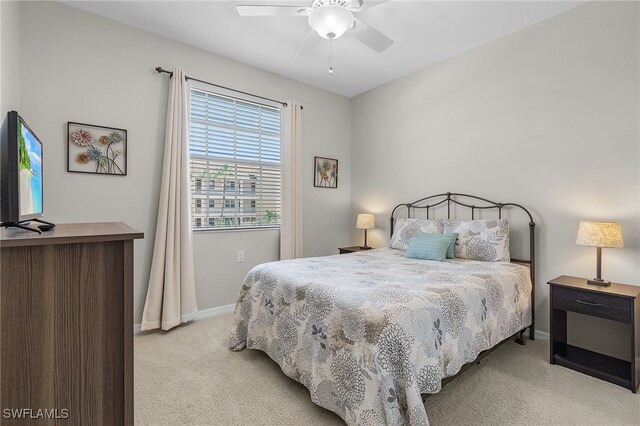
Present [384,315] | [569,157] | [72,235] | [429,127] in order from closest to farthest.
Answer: [72,235] → [384,315] → [569,157] → [429,127]

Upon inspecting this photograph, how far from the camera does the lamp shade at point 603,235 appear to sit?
212cm

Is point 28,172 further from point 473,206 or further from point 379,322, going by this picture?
point 473,206

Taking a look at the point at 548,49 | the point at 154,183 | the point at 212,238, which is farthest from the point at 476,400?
the point at 154,183

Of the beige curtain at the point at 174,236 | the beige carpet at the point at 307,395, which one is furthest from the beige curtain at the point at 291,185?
the beige carpet at the point at 307,395

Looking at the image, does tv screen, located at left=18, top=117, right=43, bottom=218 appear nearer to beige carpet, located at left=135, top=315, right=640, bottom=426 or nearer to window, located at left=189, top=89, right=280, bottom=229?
beige carpet, located at left=135, top=315, right=640, bottom=426

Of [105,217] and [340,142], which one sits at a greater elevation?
[340,142]

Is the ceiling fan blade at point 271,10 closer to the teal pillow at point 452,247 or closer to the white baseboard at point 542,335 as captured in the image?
the teal pillow at point 452,247

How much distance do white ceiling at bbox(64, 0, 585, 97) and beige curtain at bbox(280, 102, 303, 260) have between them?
2.04 feet

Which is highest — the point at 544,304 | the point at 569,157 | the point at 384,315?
the point at 569,157

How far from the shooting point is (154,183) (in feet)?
9.66

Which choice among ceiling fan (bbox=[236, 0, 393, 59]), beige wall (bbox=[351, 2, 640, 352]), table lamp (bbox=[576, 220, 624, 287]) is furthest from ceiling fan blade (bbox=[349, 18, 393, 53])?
table lamp (bbox=[576, 220, 624, 287])

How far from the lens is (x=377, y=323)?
4.70ft

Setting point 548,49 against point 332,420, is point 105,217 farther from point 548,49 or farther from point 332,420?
point 548,49

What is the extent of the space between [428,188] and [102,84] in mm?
3470
